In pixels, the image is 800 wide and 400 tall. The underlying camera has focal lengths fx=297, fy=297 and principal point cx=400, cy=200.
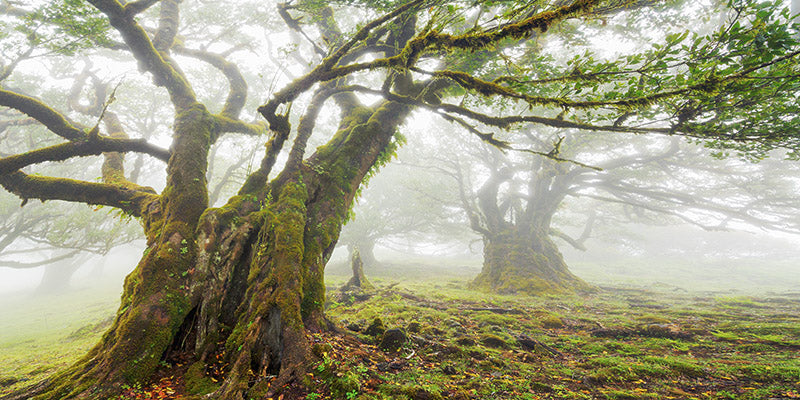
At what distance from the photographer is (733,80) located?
3.51 metres

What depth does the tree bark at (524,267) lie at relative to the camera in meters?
13.8

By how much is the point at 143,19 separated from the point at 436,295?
15912mm

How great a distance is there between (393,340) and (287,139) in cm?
437

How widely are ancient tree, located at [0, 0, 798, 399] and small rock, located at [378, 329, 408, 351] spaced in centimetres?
111

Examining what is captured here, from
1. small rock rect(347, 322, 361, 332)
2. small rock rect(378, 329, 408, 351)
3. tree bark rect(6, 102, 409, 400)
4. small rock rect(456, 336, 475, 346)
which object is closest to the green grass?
tree bark rect(6, 102, 409, 400)

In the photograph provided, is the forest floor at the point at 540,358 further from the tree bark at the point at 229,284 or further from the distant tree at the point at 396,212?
the distant tree at the point at 396,212

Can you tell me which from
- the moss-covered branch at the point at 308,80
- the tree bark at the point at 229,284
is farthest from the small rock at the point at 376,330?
the moss-covered branch at the point at 308,80

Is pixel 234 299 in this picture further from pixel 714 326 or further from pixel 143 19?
pixel 143 19

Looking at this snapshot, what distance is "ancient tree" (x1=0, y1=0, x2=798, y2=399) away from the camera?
376 centimetres

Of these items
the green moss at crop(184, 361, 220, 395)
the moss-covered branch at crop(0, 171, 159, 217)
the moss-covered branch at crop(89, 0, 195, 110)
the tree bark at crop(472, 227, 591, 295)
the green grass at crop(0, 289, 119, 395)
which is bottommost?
the green grass at crop(0, 289, 119, 395)

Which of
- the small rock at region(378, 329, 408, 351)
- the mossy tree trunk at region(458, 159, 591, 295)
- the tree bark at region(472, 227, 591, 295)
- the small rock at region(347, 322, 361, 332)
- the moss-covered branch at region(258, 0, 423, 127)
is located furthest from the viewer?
the mossy tree trunk at region(458, 159, 591, 295)

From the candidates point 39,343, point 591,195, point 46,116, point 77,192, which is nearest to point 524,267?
point 591,195

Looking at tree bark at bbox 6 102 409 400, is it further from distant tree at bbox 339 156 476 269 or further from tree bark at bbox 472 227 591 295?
distant tree at bbox 339 156 476 269

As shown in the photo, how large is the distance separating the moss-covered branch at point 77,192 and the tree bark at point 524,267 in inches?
532
